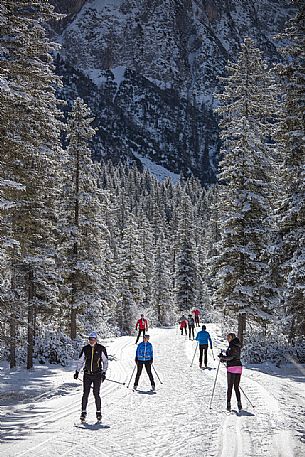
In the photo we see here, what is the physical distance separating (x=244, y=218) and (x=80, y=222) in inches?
342

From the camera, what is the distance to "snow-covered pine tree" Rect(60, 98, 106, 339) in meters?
25.1

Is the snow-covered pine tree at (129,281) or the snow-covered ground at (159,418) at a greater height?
the snow-covered pine tree at (129,281)

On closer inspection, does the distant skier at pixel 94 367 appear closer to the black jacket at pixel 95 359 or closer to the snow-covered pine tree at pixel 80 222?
the black jacket at pixel 95 359

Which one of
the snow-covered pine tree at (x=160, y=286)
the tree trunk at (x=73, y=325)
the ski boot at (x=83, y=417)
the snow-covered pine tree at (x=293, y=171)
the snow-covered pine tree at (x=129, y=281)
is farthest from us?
the snow-covered pine tree at (x=160, y=286)

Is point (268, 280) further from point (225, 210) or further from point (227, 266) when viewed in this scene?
point (225, 210)

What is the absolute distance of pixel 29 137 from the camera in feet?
49.7

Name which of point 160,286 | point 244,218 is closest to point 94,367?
point 244,218

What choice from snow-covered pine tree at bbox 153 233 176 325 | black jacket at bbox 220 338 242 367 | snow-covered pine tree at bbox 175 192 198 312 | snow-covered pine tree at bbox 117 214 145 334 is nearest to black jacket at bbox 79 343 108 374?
black jacket at bbox 220 338 242 367

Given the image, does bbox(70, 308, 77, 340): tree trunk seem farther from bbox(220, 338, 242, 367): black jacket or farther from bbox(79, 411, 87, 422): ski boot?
bbox(79, 411, 87, 422): ski boot

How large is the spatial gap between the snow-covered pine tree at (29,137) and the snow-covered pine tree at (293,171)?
942 centimetres

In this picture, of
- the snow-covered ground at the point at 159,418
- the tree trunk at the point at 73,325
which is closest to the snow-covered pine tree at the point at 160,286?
the tree trunk at the point at 73,325

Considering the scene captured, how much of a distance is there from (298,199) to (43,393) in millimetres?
11791

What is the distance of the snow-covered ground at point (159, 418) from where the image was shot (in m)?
8.65

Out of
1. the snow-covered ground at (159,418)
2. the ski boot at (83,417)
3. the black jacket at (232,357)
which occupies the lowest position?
the snow-covered ground at (159,418)
